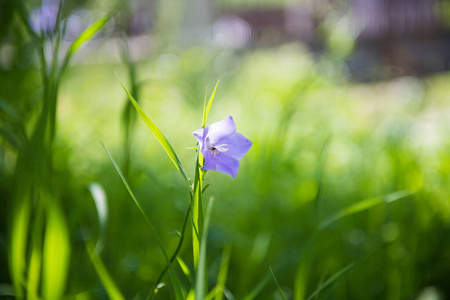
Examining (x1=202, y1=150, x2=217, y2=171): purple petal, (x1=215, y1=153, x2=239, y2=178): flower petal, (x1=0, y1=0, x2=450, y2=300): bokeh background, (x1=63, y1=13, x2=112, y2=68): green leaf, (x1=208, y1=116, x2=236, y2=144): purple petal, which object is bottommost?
(x1=0, y1=0, x2=450, y2=300): bokeh background

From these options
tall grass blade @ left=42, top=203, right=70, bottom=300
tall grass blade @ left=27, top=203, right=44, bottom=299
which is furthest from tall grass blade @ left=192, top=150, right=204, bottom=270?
tall grass blade @ left=27, top=203, right=44, bottom=299

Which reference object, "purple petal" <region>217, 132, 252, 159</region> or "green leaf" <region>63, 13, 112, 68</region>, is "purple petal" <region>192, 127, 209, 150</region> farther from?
"green leaf" <region>63, 13, 112, 68</region>

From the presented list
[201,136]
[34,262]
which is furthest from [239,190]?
[201,136]

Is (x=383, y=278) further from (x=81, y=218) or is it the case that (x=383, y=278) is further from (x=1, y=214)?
(x=1, y=214)

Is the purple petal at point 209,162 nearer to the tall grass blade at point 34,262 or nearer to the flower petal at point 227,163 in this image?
the flower petal at point 227,163

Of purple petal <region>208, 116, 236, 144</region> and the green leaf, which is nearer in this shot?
purple petal <region>208, 116, 236, 144</region>

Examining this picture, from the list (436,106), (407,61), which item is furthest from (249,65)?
(407,61)

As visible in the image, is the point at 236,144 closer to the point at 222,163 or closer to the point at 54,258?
the point at 222,163

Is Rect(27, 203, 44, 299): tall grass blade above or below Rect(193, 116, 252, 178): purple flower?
below

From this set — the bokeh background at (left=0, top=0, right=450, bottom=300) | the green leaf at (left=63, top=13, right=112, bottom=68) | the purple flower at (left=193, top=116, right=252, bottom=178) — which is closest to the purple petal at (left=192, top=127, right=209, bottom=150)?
the purple flower at (left=193, top=116, right=252, bottom=178)
